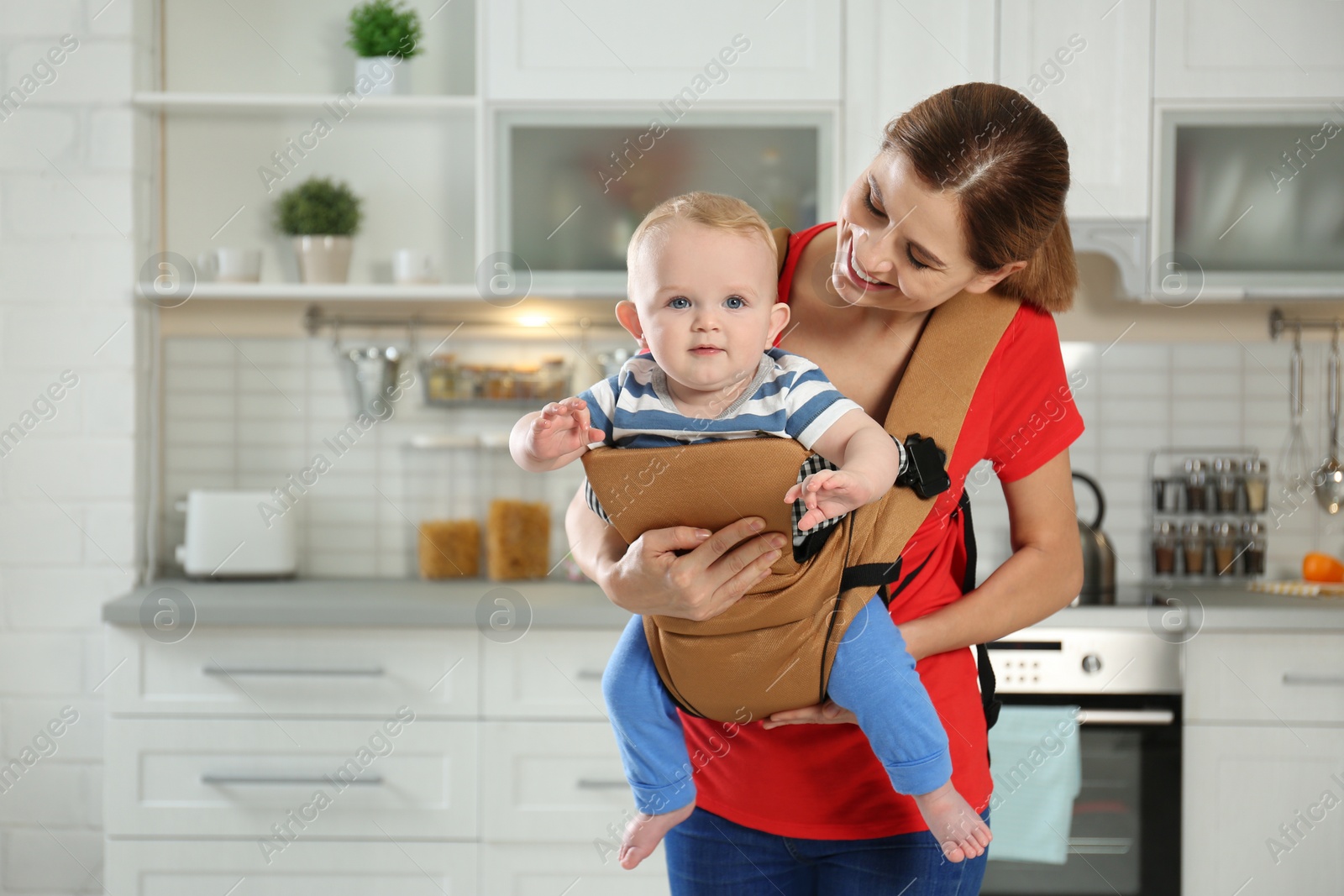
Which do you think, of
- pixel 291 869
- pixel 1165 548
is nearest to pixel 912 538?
pixel 291 869

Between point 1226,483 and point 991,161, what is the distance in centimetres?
212

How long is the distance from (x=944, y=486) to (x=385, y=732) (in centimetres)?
164

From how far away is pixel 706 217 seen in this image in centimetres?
92

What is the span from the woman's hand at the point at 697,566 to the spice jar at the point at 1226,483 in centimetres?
216

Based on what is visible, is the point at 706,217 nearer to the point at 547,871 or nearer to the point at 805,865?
the point at 805,865

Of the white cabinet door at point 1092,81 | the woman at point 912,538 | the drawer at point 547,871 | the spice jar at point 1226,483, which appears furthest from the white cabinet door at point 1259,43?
the drawer at point 547,871

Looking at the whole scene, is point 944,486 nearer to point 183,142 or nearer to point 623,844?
point 623,844

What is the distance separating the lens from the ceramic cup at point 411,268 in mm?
2504

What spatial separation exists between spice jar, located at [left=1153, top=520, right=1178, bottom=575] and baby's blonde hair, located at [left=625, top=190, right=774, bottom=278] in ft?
6.81

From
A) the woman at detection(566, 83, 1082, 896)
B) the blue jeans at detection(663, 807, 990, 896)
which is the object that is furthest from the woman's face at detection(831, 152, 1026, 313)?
the blue jeans at detection(663, 807, 990, 896)

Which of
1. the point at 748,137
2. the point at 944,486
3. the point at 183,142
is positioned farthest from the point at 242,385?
the point at 944,486

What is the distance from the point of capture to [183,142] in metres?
2.63

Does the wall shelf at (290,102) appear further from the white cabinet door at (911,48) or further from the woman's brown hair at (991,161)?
the woman's brown hair at (991,161)

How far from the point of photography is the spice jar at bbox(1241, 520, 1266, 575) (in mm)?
2607
